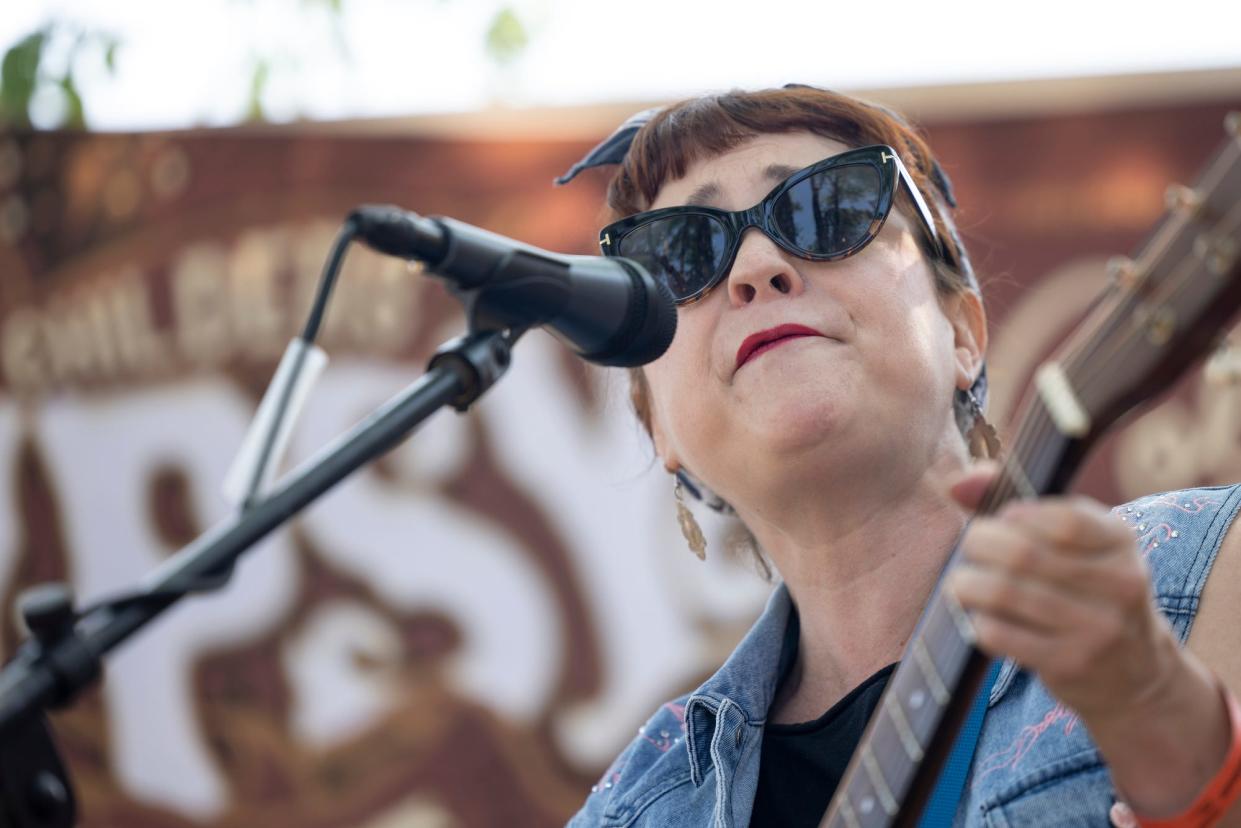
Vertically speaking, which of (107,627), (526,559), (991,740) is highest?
(107,627)

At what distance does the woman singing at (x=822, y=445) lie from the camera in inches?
65.7

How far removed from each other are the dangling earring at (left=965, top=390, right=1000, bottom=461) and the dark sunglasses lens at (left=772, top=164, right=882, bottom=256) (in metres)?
0.39

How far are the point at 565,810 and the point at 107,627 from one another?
129 inches

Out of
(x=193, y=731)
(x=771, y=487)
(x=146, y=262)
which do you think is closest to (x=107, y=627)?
(x=771, y=487)

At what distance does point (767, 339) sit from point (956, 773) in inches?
26.4

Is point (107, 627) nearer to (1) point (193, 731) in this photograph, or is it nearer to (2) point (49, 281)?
(1) point (193, 731)

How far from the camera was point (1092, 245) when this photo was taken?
13.8ft

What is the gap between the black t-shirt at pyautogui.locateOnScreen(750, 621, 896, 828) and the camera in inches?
76.4

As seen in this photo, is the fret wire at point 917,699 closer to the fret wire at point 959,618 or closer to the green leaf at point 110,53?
the fret wire at point 959,618

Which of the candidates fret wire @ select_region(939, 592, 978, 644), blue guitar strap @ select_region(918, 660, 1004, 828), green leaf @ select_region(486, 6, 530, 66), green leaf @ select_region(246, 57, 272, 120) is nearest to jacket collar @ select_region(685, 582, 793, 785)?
blue guitar strap @ select_region(918, 660, 1004, 828)

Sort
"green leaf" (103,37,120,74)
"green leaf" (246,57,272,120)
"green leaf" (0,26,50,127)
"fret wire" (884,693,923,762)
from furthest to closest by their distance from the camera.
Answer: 1. "green leaf" (246,57,272,120)
2. "green leaf" (103,37,120,74)
3. "green leaf" (0,26,50,127)
4. "fret wire" (884,693,923,762)

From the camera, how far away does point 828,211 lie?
2.02 meters

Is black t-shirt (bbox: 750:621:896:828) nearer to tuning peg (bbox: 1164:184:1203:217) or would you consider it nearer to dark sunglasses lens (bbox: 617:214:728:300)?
dark sunglasses lens (bbox: 617:214:728:300)

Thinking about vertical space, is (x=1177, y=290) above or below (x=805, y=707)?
above
